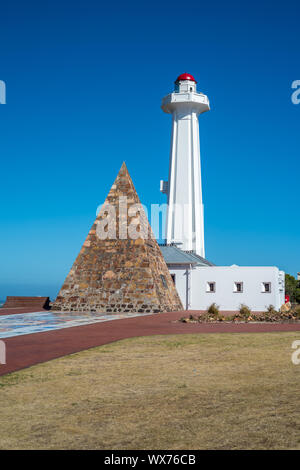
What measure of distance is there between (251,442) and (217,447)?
1.08 ft

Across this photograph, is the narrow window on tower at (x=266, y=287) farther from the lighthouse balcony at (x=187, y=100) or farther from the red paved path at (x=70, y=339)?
the lighthouse balcony at (x=187, y=100)

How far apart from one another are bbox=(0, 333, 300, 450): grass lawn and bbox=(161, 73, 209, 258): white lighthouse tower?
2890 cm

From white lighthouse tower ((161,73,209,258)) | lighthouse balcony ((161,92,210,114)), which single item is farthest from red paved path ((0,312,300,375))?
lighthouse balcony ((161,92,210,114))

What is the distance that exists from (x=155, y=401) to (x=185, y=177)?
33332 mm

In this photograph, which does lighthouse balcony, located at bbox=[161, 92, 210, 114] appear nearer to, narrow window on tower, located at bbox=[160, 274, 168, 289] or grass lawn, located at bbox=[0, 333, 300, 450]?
narrow window on tower, located at bbox=[160, 274, 168, 289]

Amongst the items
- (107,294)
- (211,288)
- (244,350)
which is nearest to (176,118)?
(211,288)

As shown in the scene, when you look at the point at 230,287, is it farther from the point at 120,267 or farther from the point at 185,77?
the point at 185,77

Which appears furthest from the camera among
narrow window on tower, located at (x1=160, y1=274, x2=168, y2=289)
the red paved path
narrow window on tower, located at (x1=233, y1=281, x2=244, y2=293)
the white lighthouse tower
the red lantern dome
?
the red lantern dome

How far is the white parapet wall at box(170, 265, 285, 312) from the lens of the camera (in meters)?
26.9

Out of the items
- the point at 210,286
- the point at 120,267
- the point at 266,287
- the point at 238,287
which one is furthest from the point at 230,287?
the point at 120,267

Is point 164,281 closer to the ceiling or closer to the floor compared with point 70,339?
closer to the ceiling

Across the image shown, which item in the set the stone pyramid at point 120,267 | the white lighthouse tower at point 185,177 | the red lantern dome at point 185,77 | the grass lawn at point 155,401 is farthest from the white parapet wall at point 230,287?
the red lantern dome at point 185,77

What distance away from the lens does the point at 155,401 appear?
5.64m
